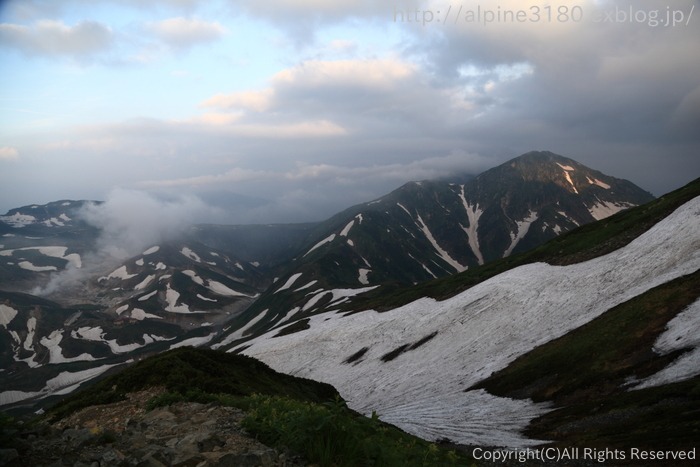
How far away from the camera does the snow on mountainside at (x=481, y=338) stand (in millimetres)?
35594

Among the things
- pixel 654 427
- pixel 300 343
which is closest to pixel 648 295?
pixel 654 427

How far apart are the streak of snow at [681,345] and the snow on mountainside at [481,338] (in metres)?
0.65

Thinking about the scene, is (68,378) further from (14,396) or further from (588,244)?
(588,244)

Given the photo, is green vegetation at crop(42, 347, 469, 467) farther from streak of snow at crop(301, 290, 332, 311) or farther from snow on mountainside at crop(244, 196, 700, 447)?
streak of snow at crop(301, 290, 332, 311)

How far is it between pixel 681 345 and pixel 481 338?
1053 inches

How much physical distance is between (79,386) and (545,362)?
20090cm

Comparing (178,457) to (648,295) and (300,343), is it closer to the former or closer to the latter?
(648,295)

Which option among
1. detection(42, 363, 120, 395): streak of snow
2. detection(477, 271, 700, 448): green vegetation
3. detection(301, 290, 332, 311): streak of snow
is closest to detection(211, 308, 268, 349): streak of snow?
detection(301, 290, 332, 311): streak of snow

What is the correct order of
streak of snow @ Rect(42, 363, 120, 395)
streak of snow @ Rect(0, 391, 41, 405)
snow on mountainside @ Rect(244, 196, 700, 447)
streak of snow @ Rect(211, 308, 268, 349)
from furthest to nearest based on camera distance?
1. streak of snow @ Rect(42, 363, 120, 395)
2. streak of snow @ Rect(211, 308, 268, 349)
3. streak of snow @ Rect(0, 391, 41, 405)
4. snow on mountainside @ Rect(244, 196, 700, 447)

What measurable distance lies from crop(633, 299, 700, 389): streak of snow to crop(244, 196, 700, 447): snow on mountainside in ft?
2.13

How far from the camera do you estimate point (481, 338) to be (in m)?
54.5

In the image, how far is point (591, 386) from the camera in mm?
31453

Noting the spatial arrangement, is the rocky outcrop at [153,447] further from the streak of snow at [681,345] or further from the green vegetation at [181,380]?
the streak of snow at [681,345]

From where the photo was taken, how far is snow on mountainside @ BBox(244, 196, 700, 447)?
35.6 metres
